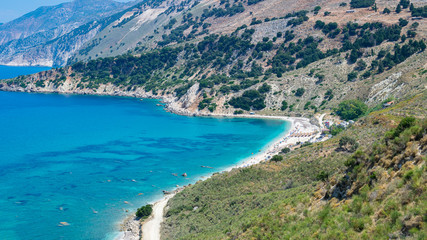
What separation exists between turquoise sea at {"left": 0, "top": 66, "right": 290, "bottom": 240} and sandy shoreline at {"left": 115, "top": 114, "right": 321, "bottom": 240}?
2120mm

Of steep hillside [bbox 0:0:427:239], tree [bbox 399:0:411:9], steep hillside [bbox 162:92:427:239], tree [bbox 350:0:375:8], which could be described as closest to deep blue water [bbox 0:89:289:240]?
steep hillside [bbox 0:0:427:239]

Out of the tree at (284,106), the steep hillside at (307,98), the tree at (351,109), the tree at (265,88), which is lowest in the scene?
the tree at (284,106)

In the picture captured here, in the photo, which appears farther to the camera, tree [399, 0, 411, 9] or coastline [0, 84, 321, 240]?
tree [399, 0, 411, 9]

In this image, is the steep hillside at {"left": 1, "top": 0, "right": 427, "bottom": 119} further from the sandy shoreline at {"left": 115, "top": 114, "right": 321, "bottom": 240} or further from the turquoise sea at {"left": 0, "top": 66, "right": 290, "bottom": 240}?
the turquoise sea at {"left": 0, "top": 66, "right": 290, "bottom": 240}

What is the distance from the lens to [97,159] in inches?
2896

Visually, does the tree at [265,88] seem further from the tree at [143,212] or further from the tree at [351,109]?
the tree at [143,212]

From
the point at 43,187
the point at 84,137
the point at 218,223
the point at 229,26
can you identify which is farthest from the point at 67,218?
the point at 229,26

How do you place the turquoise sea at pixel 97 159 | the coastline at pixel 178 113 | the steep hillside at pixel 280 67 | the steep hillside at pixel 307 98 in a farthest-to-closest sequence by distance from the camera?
the steep hillside at pixel 280 67 < the turquoise sea at pixel 97 159 < the coastline at pixel 178 113 < the steep hillside at pixel 307 98

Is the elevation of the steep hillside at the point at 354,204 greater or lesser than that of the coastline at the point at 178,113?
greater

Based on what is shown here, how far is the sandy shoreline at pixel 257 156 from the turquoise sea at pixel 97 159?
2.12 meters

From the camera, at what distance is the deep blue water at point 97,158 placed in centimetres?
4766

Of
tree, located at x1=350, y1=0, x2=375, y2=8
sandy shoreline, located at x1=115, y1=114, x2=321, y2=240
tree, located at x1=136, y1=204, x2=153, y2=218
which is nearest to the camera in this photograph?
sandy shoreline, located at x1=115, y1=114, x2=321, y2=240

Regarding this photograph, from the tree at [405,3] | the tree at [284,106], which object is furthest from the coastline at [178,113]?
the tree at [405,3]

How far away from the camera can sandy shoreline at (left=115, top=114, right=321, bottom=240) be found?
42344 millimetres
